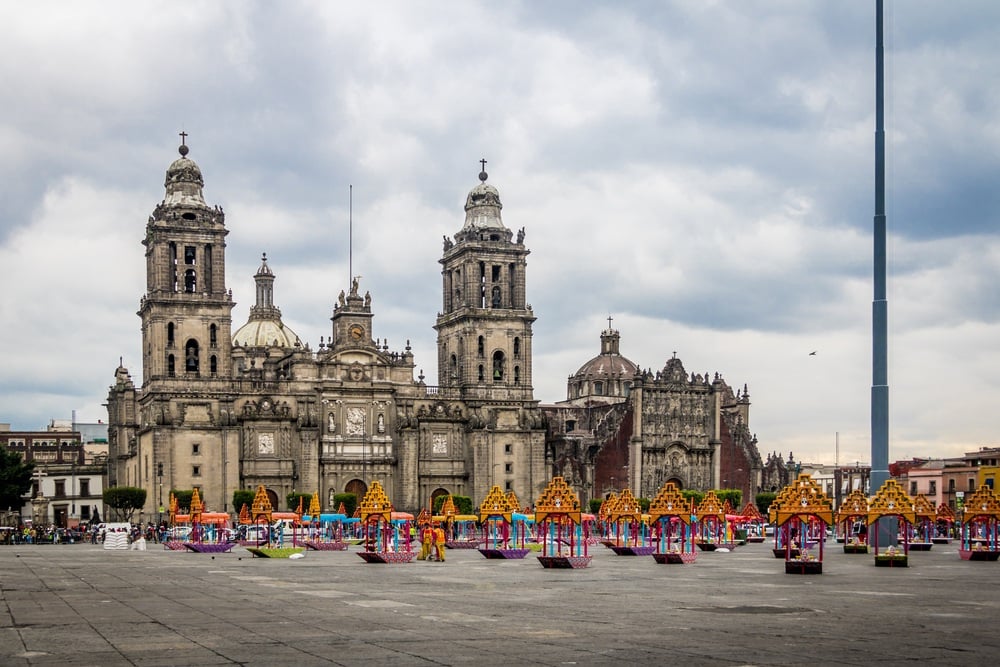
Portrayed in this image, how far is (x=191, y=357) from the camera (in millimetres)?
108562

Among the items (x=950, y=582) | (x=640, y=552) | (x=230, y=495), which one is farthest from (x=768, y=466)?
(x=950, y=582)

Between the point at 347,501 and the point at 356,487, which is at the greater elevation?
the point at 356,487

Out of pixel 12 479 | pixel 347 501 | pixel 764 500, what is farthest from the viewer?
pixel 764 500

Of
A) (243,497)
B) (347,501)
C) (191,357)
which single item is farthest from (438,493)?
(191,357)

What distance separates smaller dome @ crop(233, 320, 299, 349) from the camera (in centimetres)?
13388

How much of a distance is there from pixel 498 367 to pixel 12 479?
128ft

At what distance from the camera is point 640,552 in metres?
56.8

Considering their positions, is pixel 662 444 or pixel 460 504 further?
pixel 662 444

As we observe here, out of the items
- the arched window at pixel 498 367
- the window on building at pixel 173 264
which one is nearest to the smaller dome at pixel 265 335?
the window on building at pixel 173 264

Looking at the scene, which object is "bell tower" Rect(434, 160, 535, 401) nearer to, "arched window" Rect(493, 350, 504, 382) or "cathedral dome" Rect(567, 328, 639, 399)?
"arched window" Rect(493, 350, 504, 382)

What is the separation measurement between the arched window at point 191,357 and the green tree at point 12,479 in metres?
14.9

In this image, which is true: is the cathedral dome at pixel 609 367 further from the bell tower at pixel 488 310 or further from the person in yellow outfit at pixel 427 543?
the person in yellow outfit at pixel 427 543

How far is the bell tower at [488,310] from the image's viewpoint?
377 feet

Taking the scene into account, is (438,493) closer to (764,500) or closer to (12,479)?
(764,500)
